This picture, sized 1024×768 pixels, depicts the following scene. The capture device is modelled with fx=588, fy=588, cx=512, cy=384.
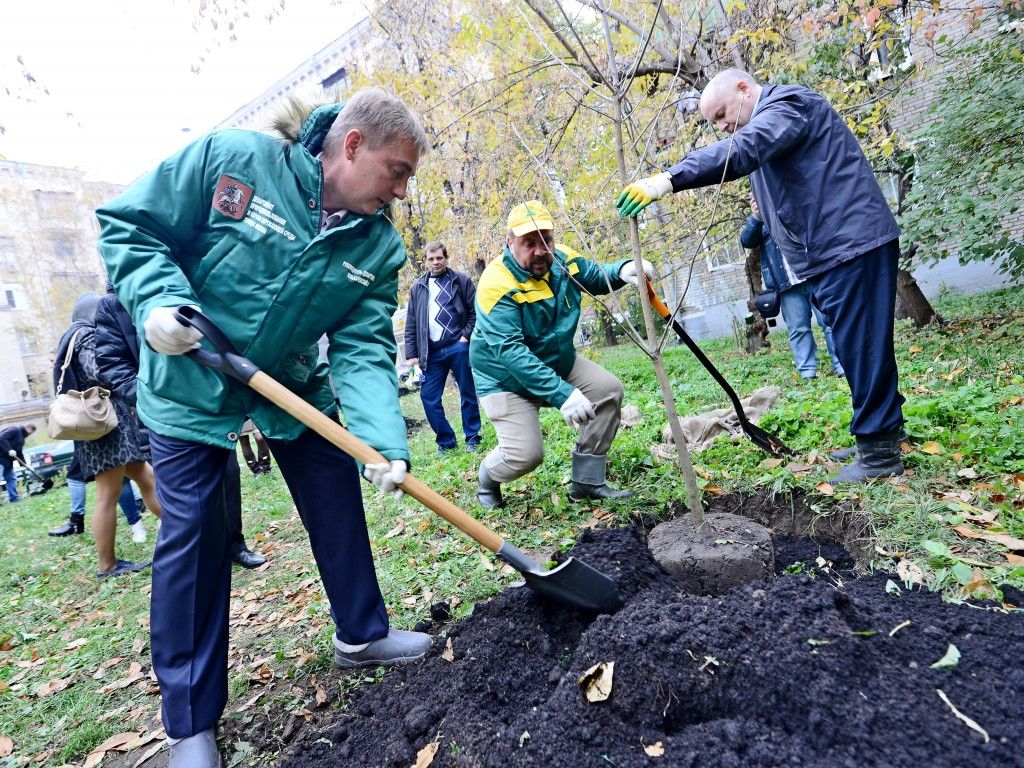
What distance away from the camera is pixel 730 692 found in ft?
5.15

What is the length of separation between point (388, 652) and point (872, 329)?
8.68 ft

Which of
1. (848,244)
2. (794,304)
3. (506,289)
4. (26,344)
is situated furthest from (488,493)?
(26,344)

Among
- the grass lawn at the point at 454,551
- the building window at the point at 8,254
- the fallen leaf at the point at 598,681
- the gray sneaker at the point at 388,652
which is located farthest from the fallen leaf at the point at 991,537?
the building window at the point at 8,254

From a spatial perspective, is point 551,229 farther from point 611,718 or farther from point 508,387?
point 611,718

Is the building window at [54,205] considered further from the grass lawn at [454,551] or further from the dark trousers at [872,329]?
the dark trousers at [872,329]

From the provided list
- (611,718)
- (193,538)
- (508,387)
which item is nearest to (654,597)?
(611,718)

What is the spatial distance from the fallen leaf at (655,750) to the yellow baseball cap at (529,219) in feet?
8.02

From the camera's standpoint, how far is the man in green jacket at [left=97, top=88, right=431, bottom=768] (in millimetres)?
1826

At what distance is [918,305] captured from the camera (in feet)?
24.3

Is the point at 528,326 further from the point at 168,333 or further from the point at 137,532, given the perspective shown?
the point at 137,532

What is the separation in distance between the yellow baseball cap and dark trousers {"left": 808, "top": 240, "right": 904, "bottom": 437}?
5.00 feet

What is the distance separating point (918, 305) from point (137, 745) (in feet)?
28.4

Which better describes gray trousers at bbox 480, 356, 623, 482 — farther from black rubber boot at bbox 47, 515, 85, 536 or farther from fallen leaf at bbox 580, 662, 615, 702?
black rubber boot at bbox 47, 515, 85, 536

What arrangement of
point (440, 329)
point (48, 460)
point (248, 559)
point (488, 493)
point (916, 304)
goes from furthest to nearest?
point (48, 460), point (916, 304), point (440, 329), point (248, 559), point (488, 493)
